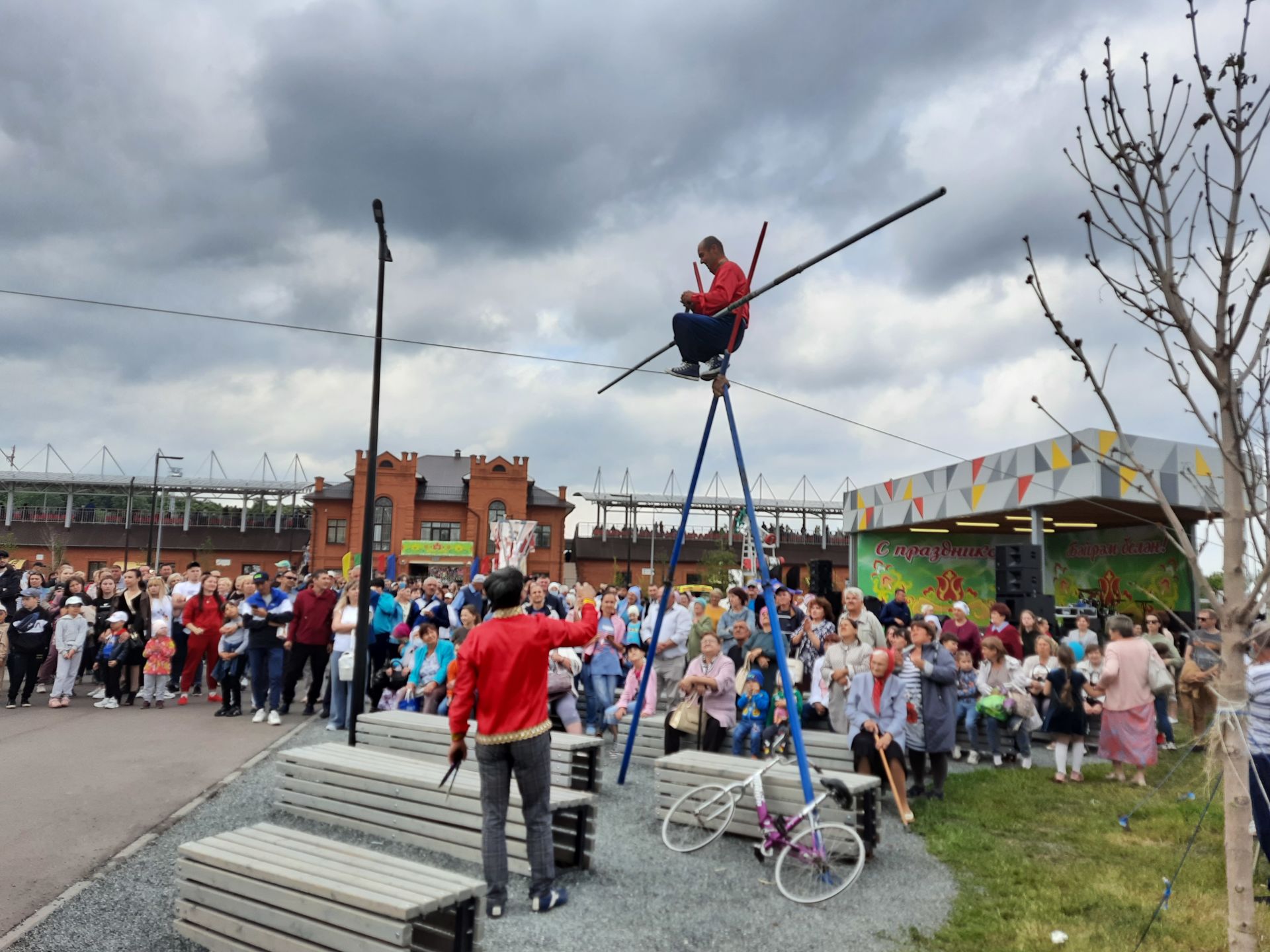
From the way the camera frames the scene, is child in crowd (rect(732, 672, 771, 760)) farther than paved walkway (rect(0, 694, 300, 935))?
Yes

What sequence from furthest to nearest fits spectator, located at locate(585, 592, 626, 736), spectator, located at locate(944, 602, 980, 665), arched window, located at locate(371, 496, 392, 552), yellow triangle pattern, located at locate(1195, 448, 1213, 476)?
arched window, located at locate(371, 496, 392, 552), yellow triangle pattern, located at locate(1195, 448, 1213, 476), spectator, located at locate(944, 602, 980, 665), spectator, located at locate(585, 592, 626, 736)

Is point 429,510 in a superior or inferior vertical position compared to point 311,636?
superior

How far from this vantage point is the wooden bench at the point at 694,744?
748 centimetres

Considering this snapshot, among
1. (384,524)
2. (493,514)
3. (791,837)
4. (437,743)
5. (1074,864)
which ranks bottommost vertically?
(1074,864)

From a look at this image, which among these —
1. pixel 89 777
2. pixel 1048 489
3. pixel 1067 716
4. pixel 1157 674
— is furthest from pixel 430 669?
pixel 1048 489

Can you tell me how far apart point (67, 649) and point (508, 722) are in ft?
32.1

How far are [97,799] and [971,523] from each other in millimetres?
24981

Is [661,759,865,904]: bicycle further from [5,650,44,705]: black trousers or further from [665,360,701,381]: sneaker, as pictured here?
[5,650,44,705]: black trousers

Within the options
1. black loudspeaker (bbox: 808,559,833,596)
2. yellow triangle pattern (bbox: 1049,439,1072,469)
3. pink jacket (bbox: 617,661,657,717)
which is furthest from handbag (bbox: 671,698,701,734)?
yellow triangle pattern (bbox: 1049,439,1072,469)

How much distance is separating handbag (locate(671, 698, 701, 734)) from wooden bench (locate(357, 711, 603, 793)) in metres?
0.83

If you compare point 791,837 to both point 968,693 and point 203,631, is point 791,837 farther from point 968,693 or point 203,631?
point 203,631

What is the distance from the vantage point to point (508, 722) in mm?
4855

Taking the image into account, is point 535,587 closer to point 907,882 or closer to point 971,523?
point 907,882

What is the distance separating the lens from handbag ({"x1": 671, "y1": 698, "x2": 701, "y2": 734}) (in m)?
8.20
